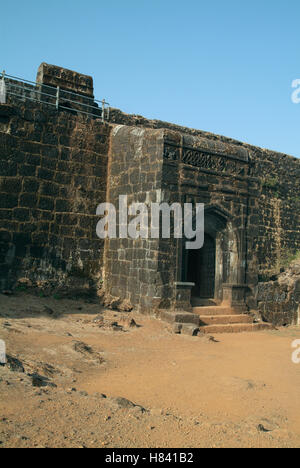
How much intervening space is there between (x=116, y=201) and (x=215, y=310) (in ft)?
11.8

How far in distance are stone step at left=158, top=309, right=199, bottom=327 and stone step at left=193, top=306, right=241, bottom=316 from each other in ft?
2.02

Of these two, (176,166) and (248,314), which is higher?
(176,166)

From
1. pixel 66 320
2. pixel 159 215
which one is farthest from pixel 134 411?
pixel 159 215

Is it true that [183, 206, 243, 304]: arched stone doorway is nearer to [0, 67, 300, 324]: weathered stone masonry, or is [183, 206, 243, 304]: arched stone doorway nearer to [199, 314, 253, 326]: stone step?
[0, 67, 300, 324]: weathered stone masonry

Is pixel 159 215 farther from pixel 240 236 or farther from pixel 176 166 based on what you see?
pixel 240 236

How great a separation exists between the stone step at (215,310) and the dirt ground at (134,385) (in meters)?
0.89

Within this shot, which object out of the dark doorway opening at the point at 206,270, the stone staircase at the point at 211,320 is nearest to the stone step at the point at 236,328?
the stone staircase at the point at 211,320

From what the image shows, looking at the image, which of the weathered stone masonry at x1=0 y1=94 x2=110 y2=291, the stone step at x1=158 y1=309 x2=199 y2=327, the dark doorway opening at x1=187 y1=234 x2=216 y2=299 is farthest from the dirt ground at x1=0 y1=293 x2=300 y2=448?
the dark doorway opening at x1=187 y1=234 x2=216 y2=299

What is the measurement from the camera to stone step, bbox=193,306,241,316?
372 inches

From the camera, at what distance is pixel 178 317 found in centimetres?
849

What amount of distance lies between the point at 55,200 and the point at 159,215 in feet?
8.83

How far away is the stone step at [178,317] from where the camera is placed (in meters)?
8.46
